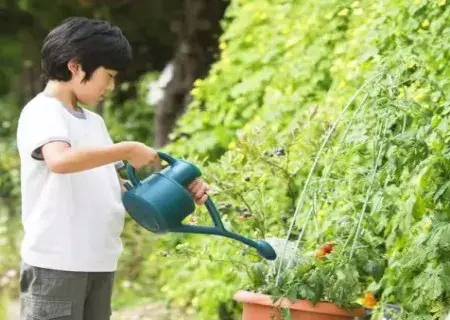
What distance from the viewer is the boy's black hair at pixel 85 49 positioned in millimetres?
3059

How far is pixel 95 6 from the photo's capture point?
8641 millimetres

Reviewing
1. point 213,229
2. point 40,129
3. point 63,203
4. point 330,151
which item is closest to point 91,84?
point 40,129

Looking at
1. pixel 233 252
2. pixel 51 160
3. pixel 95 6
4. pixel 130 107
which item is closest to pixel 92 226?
pixel 51 160

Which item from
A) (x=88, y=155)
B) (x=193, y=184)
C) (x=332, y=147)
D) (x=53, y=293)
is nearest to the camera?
(x=88, y=155)

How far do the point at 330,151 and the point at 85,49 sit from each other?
126cm

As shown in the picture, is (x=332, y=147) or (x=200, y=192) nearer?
(x=200, y=192)

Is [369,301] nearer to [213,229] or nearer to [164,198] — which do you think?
[213,229]

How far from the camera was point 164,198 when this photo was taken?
304 cm

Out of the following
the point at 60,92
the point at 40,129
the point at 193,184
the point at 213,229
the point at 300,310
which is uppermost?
the point at 60,92

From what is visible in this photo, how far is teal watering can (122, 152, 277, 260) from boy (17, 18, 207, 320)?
0.05 metres

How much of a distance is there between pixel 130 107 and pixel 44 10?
308 centimetres

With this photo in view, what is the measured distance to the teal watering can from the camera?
3043 mm

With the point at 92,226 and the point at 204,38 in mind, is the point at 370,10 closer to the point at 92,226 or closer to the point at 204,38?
the point at 92,226

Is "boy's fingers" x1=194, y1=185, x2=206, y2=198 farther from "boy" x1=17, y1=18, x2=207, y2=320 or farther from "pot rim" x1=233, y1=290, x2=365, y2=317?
Result: "pot rim" x1=233, y1=290, x2=365, y2=317
